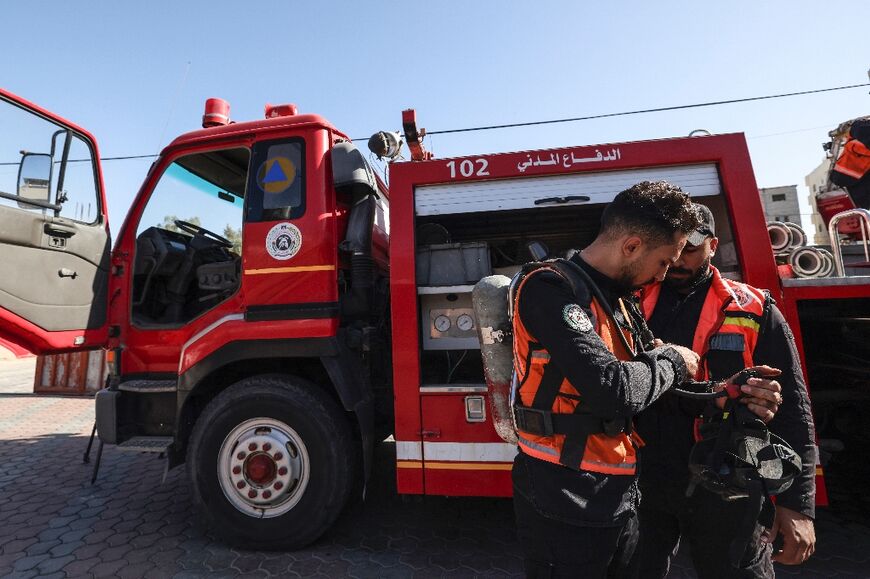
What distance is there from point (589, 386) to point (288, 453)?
225cm

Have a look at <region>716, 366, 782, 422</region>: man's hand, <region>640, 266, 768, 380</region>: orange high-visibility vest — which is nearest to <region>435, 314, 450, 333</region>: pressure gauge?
<region>640, 266, 768, 380</region>: orange high-visibility vest

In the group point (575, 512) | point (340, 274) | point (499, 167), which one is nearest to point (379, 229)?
point (340, 274)

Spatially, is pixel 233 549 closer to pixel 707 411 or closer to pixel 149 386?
pixel 149 386

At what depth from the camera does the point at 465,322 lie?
2.77 metres

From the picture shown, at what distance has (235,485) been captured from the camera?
288cm

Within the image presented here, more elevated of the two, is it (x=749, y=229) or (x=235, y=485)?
(x=749, y=229)

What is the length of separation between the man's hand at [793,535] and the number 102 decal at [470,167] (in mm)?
2098

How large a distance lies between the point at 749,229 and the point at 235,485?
3419 mm

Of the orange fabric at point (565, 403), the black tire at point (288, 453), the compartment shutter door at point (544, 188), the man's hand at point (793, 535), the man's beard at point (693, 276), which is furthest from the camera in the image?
the black tire at point (288, 453)

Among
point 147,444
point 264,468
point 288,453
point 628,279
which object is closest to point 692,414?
point 628,279

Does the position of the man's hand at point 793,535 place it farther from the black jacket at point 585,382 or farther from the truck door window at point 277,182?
the truck door window at point 277,182

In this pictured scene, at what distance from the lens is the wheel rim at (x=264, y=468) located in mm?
2840

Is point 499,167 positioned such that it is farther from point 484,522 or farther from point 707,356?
point 484,522

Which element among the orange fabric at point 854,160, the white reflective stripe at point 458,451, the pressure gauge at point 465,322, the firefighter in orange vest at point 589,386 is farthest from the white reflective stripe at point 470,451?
the orange fabric at point 854,160
